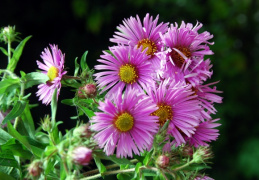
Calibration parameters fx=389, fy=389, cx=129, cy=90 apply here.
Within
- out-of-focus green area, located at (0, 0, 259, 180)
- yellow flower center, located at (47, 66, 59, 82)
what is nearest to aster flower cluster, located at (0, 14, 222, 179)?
yellow flower center, located at (47, 66, 59, 82)

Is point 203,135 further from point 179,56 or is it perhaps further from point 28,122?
point 28,122

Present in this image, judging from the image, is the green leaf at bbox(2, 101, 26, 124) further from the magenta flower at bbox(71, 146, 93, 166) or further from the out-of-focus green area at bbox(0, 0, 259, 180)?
the out-of-focus green area at bbox(0, 0, 259, 180)

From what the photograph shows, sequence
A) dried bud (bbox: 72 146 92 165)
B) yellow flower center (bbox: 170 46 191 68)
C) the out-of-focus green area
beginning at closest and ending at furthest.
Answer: dried bud (bbox: 72 146 92 165)
yellow flower center (bbox: 170 46 191 68)
the out-of-focus green area

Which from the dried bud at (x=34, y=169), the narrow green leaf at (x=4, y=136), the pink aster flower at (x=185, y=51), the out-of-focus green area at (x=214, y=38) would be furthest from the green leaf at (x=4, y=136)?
the out-of-focus green area at (x=214, y=38)

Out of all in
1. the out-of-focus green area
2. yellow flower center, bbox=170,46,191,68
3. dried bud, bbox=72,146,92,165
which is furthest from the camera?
the out-of-focus green area

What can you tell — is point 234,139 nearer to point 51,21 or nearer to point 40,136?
point 51,21

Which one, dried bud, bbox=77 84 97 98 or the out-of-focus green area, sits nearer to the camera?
dried bud, bbox=77 84 97 98

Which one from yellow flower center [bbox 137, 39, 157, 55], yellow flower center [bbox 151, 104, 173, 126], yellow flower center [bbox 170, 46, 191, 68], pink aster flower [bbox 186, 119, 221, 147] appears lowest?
pink aster flower [bbox 186, 119, 221, 147]

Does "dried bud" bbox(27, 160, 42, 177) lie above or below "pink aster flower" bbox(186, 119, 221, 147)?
below
